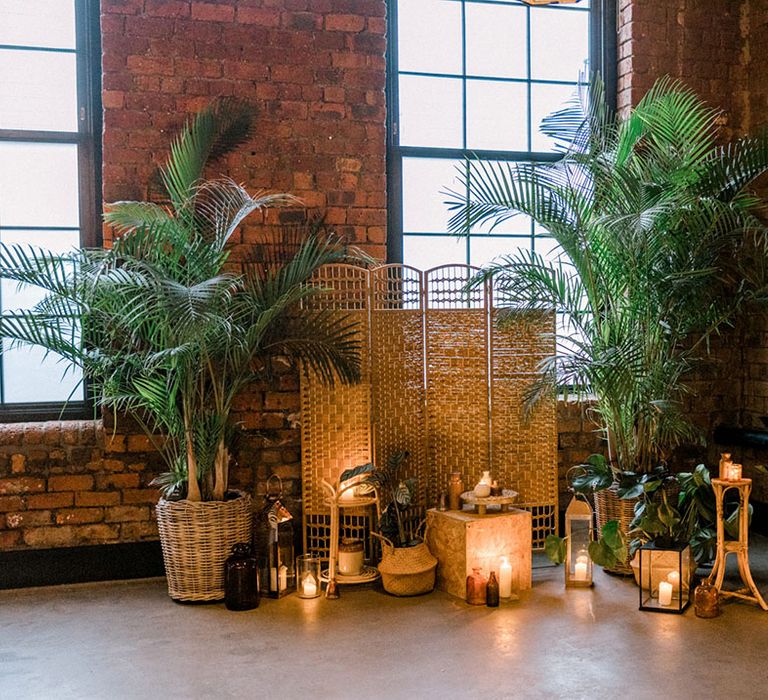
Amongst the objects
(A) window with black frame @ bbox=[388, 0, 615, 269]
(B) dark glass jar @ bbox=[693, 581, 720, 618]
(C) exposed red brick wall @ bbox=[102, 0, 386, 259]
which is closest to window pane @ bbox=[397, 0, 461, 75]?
(A) window with black frame @ bbox=[388, 0, 615, 269]

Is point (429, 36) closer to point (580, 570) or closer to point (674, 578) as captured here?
point (580, 570)

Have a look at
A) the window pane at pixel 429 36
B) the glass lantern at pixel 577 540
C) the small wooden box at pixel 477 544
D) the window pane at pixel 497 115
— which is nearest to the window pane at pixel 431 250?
the window pane at pixel 497 115

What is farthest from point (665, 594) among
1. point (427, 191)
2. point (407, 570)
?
point (427, 191)

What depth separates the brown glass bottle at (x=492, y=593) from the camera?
393cm

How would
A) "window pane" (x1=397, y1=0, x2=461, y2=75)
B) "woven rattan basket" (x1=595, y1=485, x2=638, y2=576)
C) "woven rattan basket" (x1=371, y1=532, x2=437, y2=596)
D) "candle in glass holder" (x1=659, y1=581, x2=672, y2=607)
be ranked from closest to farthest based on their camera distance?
1. "candle in glass holder" (x1=659, y1=581, x2=672, y2=607)
2. "woven rattan basket" (x1=371, y1=532, x2=437, y2=596)
3. "woven rattan basket" (x1=595, y1=485, x2=638, y2=576)
4. "window pane" (x1=397, y1=0, x2=461, y2=75)

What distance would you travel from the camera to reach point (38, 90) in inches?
176

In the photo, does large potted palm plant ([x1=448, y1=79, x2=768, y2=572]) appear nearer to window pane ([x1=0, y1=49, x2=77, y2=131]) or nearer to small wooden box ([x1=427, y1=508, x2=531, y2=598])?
small wooden box ([x1=427, y1=508, x2=531, y2=598])

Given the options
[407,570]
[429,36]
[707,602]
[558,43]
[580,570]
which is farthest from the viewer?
[558,43]

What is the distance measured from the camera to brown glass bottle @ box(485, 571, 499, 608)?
393cm

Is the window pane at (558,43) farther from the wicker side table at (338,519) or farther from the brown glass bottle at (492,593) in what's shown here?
the brown glass bottle at (492,593)

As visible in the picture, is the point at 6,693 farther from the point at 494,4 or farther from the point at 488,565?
the point at 494,4

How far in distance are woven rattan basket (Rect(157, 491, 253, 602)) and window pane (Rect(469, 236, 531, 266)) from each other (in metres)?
2.03

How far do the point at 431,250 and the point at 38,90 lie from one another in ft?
7.38

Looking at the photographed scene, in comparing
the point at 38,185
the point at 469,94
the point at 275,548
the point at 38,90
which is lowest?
the point at 275,548
